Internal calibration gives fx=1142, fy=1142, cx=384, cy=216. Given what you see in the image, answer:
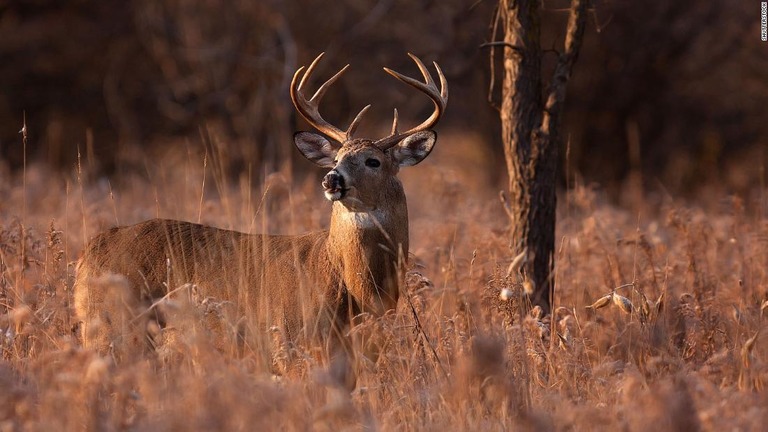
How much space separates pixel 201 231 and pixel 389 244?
1163mm

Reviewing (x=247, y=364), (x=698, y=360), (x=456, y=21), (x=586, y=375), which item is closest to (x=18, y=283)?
(x=247, y=364)

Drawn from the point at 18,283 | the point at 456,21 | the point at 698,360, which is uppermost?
the point at 456,21

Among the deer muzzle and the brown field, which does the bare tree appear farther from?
the deer muzzle

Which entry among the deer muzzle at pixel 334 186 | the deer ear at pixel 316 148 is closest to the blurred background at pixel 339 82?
the deer ear at pixel 316 148

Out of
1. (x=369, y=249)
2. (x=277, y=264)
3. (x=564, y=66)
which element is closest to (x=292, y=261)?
(x=277, y=264)

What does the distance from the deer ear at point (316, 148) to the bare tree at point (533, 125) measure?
1.15 m

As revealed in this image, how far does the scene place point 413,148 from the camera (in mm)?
7039

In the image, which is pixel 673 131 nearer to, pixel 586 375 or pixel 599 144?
pixel 599 144

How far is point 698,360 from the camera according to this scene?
20.2 ft

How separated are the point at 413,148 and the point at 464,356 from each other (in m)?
2.31

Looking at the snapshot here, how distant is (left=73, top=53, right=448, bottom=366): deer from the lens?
621 cm

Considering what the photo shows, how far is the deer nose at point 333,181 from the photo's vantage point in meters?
6.13

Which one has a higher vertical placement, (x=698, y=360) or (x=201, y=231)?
Answer: (x=201, y=231)

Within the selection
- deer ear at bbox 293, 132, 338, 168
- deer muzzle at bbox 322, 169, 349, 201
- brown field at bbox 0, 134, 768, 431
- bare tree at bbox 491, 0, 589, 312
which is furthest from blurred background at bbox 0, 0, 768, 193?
deer muzzle at bbox 322, 169, 349, 201
